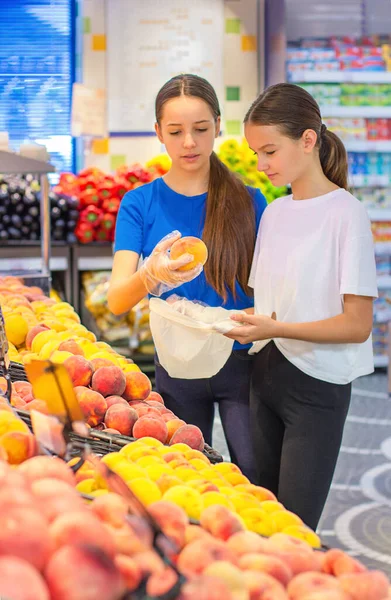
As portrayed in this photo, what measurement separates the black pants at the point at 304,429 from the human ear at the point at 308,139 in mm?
507

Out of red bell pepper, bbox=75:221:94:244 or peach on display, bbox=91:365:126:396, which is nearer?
peach on display, bbox=91:365:126:396

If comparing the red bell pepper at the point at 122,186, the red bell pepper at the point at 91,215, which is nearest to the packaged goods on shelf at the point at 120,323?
the red bell pepper at the point at 91,215

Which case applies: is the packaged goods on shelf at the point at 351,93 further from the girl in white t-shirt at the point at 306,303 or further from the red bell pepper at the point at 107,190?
the girl in white t-shirt at the point at 306,303

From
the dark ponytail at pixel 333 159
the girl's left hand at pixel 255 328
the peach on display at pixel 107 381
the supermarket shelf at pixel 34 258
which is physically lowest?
the supermarket shelf at pixel 34 258

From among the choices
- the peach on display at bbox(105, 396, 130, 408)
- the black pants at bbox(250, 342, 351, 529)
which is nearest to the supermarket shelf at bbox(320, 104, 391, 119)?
the black pants at bbox(250, 342, 351, 529)

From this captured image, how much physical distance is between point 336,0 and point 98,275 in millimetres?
3155

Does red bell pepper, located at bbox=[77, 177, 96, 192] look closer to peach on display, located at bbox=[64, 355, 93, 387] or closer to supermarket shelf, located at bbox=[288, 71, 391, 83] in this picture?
supermarket shelf, located at bbox=[288, 71, 391, 83]

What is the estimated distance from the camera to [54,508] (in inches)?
28.2

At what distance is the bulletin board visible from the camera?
661 cm

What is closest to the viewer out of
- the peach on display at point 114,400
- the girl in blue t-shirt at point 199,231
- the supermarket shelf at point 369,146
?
the peach on display at point 114,400

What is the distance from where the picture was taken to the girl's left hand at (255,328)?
1.76 meters

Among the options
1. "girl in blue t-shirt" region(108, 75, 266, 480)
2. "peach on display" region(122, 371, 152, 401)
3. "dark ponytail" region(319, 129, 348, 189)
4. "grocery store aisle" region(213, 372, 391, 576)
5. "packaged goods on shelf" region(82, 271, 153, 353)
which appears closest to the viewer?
"peach on display" region(122, 371, 152, 401)

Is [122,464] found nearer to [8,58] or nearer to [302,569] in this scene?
[302,569]

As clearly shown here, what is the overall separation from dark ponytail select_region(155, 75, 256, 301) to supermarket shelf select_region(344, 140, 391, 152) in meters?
4.39
